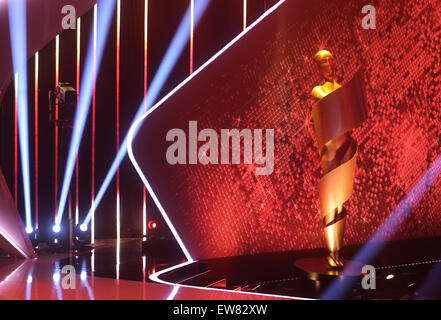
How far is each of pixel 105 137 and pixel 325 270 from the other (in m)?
3.91

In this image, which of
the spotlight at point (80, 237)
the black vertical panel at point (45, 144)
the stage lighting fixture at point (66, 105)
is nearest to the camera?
the stage lighting fixture at point (66, 105)

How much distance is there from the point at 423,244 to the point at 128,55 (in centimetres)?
481

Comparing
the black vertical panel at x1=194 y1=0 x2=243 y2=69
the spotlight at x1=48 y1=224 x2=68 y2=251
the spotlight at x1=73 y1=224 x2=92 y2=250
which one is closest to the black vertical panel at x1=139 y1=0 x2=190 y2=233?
the black vertical panel at x1=194 y1=0 x2=243 y2=69

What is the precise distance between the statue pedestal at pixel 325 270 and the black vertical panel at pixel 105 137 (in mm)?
3360

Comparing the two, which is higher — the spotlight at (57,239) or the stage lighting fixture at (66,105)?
the stage lighting fixture at (66,105)

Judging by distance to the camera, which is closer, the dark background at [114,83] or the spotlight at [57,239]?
the spotlight at [57,239]

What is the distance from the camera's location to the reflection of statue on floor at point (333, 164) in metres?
2.86

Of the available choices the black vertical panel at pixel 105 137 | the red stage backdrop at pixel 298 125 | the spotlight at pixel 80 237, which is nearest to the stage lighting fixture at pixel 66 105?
the black vertical panel at pixel 105 137

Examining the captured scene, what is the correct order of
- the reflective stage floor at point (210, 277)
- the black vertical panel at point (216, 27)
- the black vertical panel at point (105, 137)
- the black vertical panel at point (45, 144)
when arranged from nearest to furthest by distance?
the reflective stage floor at point (210, 277), the black vertical panel at point (45, 144), the black vertical panel at point (105, 137), the black vertical panel at point (216, 27)

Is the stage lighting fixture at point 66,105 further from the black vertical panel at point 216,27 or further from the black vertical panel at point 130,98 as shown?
the black vertical panel at point 216,27

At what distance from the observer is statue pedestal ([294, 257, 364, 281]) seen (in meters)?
2.79

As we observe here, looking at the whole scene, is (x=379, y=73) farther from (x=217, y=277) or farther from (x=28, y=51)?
(x=28, y=51)

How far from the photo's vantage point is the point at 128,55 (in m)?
5.62

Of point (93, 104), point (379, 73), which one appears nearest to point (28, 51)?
point (93, 104)
